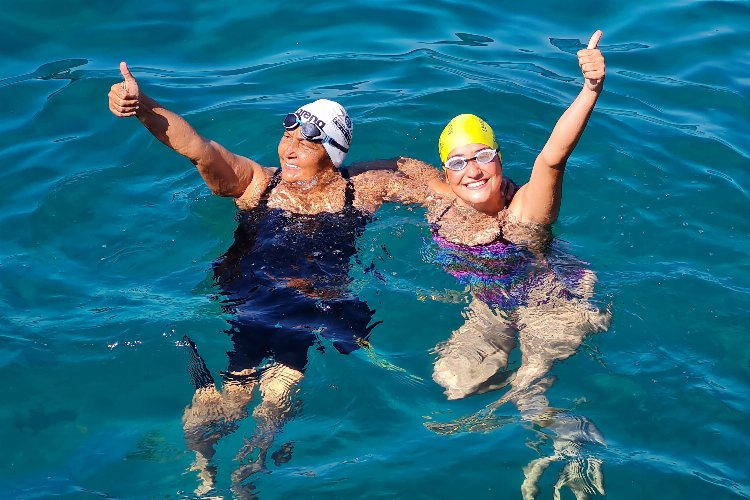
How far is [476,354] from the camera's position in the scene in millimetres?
7125

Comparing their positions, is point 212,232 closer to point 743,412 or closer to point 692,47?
point 743,412

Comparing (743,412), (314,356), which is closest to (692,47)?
(743,412)

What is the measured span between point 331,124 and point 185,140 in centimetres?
138

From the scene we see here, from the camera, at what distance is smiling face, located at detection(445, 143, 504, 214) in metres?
7.66

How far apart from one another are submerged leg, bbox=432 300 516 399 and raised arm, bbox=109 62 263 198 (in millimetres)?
2250

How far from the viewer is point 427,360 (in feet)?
23.7

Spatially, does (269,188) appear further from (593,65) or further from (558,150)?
(593,65)

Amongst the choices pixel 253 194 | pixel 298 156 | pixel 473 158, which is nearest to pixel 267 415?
Answer: pixel 253 194

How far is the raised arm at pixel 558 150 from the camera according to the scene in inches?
255

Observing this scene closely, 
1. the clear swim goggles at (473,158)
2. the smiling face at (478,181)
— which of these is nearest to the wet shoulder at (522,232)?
the smiling face at (478,181)

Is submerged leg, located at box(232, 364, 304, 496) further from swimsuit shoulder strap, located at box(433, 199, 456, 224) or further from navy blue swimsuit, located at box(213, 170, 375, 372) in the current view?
swimsuit shoulder strap, located at box(433, 199, 456, 224)

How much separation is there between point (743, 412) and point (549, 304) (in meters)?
1.61

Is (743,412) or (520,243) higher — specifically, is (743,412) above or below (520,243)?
below

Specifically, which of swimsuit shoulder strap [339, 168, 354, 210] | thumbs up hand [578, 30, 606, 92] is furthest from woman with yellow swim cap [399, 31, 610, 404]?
swimsuit shoulder strap [339, 168, 354, 210]
